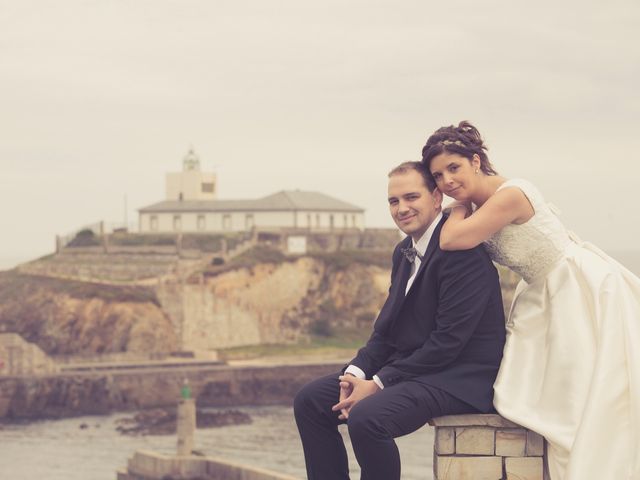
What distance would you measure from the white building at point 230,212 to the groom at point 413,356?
79308mm

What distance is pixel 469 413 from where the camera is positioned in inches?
216

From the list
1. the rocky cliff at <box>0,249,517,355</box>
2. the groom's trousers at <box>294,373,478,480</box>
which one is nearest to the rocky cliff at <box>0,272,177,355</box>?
the rocky cliff at <box>0,249,517,355</box>

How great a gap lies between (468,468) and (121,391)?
195 feet

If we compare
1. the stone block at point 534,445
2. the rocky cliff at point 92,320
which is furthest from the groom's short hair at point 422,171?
the rocky cliff at point 92,320

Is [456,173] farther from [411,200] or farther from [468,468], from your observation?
[468,468]

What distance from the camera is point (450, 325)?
5.39 meters

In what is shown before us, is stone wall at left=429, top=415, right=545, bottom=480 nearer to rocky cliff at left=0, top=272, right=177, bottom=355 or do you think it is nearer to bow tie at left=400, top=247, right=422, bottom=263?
bow tie at left=400, top=247, right=422, bottom=263

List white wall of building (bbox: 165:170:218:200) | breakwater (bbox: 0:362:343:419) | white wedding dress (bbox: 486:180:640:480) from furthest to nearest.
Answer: white wall of building (bbox: 165:170:218:200) → breakwater (bbox: 0:362:343:419) → white wedding dress (bbox: 486:180:640:480)

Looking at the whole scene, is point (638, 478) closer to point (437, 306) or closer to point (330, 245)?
point (437, 306)

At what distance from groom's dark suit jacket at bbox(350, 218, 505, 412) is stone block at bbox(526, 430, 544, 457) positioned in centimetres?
22

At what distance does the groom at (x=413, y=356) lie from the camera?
211 inches

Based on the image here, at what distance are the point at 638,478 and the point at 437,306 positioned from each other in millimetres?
1123

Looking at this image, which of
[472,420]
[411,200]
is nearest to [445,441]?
[472,420]

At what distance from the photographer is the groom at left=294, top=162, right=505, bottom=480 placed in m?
5.35
